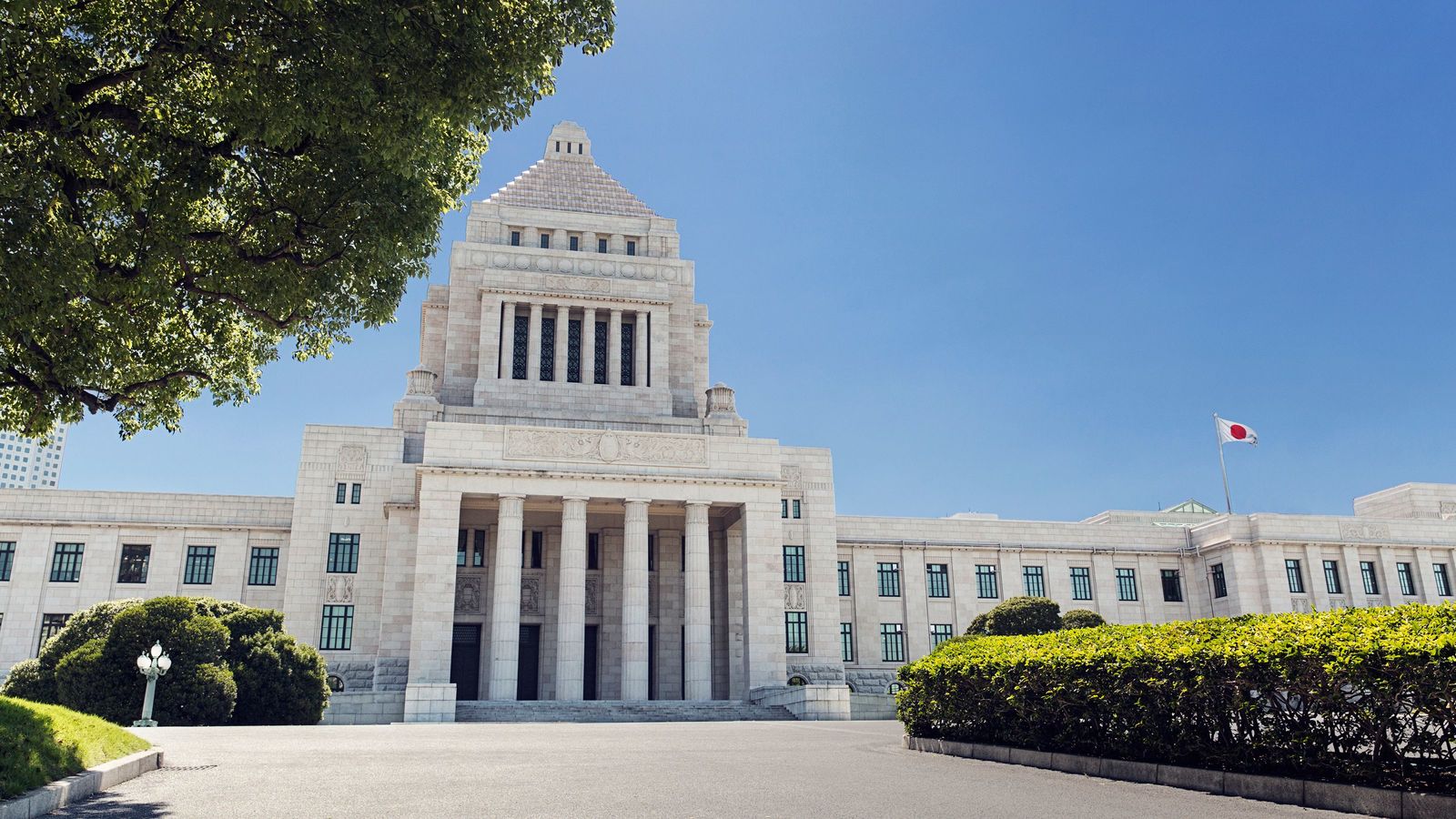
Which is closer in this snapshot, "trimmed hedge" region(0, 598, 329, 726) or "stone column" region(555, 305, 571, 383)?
"trimmed hedge" region(0, 598, 329, 726)

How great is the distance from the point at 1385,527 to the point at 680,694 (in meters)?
37.1

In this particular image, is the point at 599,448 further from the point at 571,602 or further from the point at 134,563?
the point at 134,563

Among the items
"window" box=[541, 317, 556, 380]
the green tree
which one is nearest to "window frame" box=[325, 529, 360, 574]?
"window" box=[541, 317, 556, 380]

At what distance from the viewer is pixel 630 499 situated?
39531 mm

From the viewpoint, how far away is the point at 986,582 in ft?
168

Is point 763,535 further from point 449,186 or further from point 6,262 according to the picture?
point 6,262

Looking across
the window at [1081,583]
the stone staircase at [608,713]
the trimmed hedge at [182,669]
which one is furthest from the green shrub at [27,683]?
the window at [1081,583]

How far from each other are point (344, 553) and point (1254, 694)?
3909 cm

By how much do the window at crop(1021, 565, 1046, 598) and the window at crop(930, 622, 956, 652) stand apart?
15.0 ft

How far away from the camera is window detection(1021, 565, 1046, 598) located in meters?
51.5

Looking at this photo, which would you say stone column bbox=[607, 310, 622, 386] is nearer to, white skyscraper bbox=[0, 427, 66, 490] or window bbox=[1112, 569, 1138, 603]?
window bbox=[1112, 569, 1138, 603]

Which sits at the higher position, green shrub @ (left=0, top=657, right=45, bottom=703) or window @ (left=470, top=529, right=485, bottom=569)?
window @ (left=470, top=529, right=485, bottom=569)

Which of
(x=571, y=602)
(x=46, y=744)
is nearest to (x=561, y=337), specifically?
(x=571, y=602)

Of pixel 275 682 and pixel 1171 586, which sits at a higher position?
pixel 1171 586
